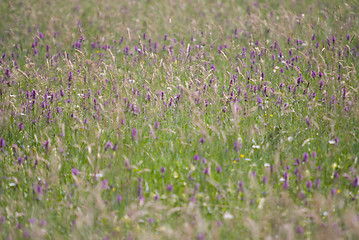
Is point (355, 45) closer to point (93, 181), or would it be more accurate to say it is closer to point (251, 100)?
point (251, 100)

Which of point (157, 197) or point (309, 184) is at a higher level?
point (309, 184)

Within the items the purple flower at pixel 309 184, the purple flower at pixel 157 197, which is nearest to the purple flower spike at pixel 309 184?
the purple flower at pixel 309 184

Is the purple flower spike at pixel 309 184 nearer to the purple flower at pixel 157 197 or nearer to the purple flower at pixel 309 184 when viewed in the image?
the purple flower at pixel 309 184

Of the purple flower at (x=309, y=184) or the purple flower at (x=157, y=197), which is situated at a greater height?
the purple flower at (x=309, y=184)

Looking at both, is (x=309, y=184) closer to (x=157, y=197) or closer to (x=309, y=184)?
(x=309, y=184)

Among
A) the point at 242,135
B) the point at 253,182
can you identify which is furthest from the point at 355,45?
the point at 253,182

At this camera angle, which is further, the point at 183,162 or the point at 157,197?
the point at 183,162

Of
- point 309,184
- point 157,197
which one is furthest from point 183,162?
point 309,184

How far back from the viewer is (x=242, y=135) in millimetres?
4086

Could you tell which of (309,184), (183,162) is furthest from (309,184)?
(183,162)

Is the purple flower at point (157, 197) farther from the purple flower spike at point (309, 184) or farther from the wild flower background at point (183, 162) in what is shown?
the purple flower spike at point (309, 184)

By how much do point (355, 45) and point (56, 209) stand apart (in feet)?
17.4

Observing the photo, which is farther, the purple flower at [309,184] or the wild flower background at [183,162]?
the purple flower at [309,184]

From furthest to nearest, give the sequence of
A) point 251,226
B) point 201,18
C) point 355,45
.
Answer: point 201,18 → point 355,45 → point 251,226
